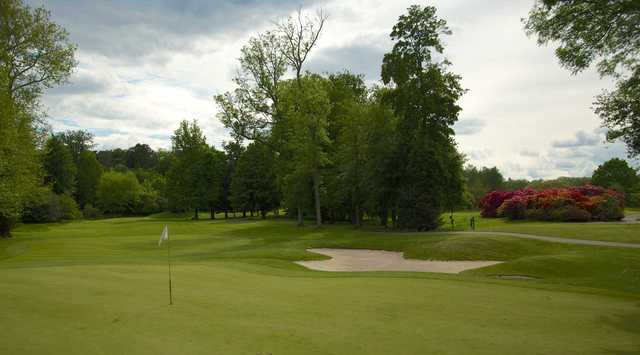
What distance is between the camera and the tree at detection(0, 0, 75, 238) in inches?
1185

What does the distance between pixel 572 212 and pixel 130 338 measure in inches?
1805

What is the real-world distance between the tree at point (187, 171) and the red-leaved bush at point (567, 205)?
4860cm

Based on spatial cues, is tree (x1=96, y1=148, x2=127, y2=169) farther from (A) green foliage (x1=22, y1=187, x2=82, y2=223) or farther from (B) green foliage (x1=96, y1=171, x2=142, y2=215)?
(A) green foliage (x1=22, y1=187, x2=82, y2=223)

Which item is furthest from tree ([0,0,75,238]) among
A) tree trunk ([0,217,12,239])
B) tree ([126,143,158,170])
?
tree ([126,143,158,170])

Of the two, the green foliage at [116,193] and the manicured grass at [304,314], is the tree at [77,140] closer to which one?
the green foliage at [116,193]

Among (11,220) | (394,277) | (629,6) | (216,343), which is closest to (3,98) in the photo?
(11,220)

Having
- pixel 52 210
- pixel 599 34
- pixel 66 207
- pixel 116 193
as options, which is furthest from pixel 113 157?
pixel 599 34

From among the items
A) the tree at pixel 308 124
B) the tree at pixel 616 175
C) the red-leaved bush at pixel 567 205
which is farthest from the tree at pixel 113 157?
the tree at pixel 616 175

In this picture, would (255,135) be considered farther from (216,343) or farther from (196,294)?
(216,343)

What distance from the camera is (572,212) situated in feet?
141

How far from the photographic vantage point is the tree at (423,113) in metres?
36.6

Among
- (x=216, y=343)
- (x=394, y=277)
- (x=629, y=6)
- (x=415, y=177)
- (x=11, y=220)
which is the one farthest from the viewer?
(x=11, y=220)

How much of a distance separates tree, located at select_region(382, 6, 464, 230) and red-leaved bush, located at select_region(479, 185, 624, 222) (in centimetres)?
1474

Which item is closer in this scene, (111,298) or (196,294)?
(111,298)
